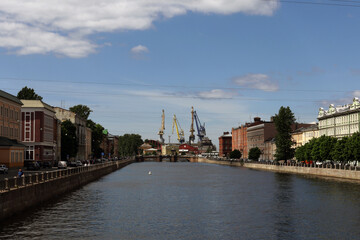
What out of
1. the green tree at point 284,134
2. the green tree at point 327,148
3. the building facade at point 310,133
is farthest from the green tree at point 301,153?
the building facade at point 310,133

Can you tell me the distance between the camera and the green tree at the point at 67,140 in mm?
137625

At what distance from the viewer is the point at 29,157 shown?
10794 cm

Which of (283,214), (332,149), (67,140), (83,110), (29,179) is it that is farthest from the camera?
(83,110)

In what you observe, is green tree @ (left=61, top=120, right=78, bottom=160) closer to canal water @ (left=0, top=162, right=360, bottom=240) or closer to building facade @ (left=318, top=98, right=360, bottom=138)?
canal water @ (left=0, top=162, right=360, bottom=240)

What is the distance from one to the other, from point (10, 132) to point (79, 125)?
77048mm

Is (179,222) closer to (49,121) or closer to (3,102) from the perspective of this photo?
(3,102)

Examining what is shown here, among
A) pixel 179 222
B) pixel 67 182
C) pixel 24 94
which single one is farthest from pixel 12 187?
pixel 24 94

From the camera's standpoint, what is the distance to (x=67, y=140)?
139 metres

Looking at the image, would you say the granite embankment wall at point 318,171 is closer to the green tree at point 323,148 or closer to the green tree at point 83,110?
the green tree at point 323,148

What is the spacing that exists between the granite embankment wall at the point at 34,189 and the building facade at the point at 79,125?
8100 centimetres

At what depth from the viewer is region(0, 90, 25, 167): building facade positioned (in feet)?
267

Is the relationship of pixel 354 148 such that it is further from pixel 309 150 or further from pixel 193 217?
pixel 193 217

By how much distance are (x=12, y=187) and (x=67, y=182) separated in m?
26.9

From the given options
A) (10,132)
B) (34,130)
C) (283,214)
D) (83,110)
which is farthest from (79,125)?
(283,214)
